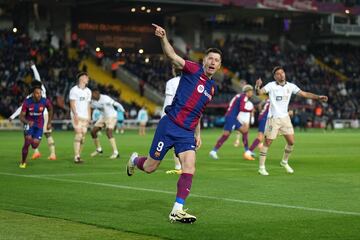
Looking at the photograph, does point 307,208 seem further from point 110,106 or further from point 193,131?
point 110,106

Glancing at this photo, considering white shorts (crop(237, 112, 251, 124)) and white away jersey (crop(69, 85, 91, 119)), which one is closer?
white away jersey (crop(69, 85, 91, 119))

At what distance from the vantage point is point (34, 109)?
21.4 metres

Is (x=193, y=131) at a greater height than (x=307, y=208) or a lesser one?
greater

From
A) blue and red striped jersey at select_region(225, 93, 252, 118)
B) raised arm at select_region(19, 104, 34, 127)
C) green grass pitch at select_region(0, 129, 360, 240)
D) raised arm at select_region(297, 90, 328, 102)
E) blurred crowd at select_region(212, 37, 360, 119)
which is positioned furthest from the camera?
blurred crowd at select_region(212, 37, 360, 119)

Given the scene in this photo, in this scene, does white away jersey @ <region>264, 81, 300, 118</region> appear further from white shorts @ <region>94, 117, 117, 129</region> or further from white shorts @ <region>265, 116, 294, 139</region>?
white shorts @ <region>94, 117, 117, 129</region>

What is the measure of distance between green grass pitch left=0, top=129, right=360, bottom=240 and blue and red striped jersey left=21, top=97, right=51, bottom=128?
1218 millimetres

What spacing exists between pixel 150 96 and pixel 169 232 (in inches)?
2111

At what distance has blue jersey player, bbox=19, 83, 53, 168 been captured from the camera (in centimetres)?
2122

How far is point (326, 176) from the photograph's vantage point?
19.3m

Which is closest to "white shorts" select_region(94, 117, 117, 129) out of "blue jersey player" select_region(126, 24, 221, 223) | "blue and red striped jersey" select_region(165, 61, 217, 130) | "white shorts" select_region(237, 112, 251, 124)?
"white shorts" select_region(237, 112, 251, 124)

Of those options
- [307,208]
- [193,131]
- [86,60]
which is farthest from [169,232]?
[86,60]

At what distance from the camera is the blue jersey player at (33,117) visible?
21.2 meters

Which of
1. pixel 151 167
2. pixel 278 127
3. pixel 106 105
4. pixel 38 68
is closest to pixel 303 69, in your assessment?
pixel 38 68

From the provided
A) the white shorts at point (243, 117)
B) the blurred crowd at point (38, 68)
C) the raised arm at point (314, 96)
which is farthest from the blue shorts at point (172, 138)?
the blurred crowd at point (38, 68)
